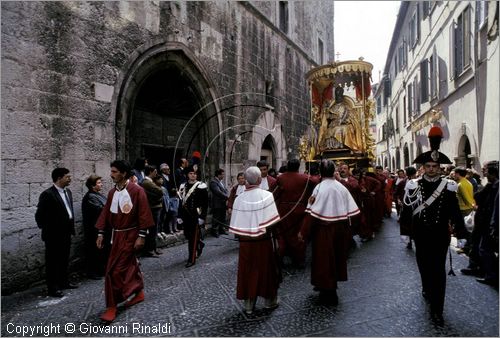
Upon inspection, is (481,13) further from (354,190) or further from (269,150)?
(269,150)

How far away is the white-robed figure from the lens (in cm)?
385

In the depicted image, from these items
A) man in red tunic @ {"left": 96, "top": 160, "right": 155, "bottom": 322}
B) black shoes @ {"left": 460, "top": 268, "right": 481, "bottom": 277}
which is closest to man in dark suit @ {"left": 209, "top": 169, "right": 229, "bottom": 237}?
man in red tunic @ {"left": 96, "top": 160, "right": 155, "bottom": 322}

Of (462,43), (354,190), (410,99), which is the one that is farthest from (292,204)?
(410,99)

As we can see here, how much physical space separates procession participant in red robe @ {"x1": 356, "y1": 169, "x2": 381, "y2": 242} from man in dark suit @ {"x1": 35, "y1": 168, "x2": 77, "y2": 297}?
5812mm

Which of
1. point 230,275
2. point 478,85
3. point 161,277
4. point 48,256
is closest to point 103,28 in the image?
point 48,256

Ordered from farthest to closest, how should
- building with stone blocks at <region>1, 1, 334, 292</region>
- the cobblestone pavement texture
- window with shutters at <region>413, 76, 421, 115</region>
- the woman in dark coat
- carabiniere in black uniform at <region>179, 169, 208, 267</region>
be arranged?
window with shutters at <region>413, 76, 421, 115</region> < carabiniere in black uniform at <region>179, 169, 208, 267</region> < the woman in dark coat < building with stone blocks at <region>1, 1, 334, 292</region> < the cobblestone pavement texture

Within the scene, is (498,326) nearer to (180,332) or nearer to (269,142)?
(180,332)

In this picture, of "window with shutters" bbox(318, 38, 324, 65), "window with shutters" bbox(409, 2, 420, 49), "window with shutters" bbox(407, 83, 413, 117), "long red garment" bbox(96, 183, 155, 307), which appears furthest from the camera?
"window with shutters" bbox(318, 38, 324, 65)

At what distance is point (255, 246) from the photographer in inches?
153

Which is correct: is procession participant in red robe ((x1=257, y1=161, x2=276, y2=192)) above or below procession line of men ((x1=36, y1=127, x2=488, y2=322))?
above

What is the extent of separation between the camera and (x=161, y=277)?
5.31m

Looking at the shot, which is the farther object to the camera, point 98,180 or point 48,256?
point 98,180

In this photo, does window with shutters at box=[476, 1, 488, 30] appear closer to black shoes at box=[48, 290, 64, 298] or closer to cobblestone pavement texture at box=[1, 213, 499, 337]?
cobblestone pavement texture at box=[1, 213, 499, 337]

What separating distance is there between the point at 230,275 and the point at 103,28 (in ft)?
15.9
